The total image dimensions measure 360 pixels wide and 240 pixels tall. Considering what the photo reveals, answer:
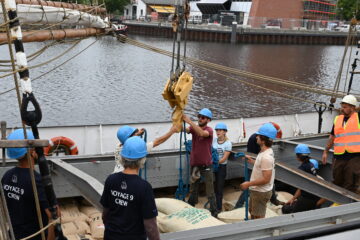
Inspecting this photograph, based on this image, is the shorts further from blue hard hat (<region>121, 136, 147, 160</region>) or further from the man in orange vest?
blue hard hat (<region>121, 136, 147, 160</region>)

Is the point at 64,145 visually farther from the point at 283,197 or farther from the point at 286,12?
the point at 286,12

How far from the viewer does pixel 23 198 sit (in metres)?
3.62

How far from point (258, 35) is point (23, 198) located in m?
59.0

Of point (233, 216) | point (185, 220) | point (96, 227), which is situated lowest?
point (96, 227)

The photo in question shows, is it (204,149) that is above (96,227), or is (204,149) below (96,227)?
above

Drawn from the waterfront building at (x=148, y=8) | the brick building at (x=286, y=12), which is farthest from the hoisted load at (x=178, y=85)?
the waterfront building at (x=148, y=8)

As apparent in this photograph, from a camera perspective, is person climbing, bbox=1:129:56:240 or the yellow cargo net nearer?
person climbing, bbox=1:129:56:240

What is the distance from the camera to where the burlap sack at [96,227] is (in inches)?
240

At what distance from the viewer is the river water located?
818 inches

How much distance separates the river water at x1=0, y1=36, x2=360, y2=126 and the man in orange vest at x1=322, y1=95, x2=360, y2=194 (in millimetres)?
14174

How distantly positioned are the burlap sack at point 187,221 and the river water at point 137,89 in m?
14.3

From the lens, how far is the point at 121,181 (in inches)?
136

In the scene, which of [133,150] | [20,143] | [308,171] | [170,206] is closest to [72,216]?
[170,206]

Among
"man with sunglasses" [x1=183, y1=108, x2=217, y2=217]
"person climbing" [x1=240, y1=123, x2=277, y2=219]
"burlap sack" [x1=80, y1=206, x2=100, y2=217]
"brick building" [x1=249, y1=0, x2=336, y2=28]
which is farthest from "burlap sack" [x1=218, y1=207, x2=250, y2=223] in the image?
"brick building" [x1=249, y1=0, x2=336, y2=28]
